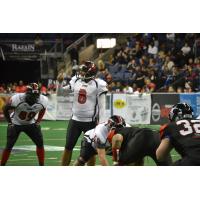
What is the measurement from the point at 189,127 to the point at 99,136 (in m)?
1.35

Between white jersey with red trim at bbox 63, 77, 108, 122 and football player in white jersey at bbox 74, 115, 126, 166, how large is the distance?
1.24 feet

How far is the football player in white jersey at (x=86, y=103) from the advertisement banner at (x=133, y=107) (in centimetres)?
561

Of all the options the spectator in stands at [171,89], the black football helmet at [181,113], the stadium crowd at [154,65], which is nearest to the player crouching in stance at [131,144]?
the black football helmet at [181,113]

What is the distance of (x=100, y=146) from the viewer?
6.34 meters

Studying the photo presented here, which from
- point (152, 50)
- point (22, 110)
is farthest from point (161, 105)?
point (22, 110)

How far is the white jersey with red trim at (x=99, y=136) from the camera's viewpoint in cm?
634

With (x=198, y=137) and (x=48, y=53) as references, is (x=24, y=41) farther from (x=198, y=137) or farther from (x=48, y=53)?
(x=198, y=137)

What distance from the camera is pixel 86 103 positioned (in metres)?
7.02

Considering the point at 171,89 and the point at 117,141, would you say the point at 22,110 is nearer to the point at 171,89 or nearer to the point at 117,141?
the point at 117,141

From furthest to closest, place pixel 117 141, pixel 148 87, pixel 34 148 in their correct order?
pixel 148 87
pixel 34 148
pixel 117 141

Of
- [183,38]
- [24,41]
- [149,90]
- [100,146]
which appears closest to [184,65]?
[183,38]

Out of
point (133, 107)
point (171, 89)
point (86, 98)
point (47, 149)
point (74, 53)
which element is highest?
point (74, 53)

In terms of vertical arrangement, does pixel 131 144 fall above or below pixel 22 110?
below
